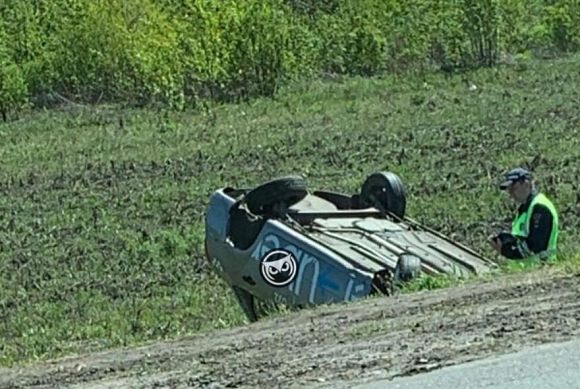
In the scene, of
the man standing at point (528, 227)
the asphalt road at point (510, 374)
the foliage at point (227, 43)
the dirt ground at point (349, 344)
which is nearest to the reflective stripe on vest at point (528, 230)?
the man standing at point (528, 227)

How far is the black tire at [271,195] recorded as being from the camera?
436 inches

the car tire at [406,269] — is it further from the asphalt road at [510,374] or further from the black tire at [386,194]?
the asphalt road at [510,374]

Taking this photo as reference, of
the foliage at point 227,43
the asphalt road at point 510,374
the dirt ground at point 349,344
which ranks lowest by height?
the foliage at point 227,43

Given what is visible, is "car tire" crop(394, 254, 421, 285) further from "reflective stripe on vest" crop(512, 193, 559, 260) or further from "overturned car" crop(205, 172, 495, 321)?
"reflective stripe on vest" crop(512, 193, 559, 260)

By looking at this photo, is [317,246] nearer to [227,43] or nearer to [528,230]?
[528,230]

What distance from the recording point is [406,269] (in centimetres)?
938

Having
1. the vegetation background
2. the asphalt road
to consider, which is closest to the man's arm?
the vegetation background

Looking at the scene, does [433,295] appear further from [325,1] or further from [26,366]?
[325,1]

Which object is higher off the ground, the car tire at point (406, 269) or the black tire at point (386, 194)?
the car tire at point (406, 269)

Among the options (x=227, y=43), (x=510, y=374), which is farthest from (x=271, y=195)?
(x=227, y=43)

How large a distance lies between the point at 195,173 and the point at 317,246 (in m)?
10.8

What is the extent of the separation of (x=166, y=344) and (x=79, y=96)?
29913 millimetres

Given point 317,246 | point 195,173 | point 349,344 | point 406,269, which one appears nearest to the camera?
point 349,344

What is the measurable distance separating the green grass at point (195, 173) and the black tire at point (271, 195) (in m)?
0.95
